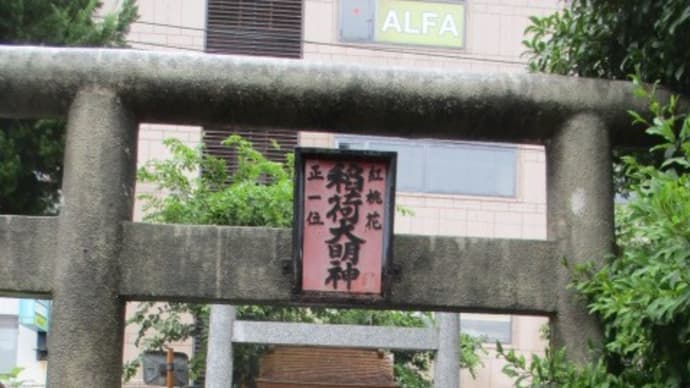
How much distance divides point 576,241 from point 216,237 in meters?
1.88

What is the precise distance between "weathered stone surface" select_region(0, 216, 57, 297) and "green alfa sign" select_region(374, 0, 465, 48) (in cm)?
1056

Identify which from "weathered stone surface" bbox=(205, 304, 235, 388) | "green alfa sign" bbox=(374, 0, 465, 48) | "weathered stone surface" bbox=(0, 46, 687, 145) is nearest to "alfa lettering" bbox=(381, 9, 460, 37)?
"green alfa sign" bbox=(374, 0, 465, 48)

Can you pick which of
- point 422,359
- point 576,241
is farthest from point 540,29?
point 422,359

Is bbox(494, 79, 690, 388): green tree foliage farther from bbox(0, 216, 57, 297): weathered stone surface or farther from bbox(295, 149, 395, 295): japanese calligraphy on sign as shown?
bbox(0, 216, 57, 297): weathered stone surface

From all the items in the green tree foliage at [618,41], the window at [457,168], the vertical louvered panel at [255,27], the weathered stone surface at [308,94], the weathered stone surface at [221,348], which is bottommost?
the weathered stone surface at [221,348]

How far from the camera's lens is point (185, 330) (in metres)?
13.4

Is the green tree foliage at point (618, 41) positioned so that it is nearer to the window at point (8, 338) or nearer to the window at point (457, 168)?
the window at point (457, 168)

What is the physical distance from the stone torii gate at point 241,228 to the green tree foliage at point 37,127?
3438 mm

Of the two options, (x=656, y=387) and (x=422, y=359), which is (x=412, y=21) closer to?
(x=422, y=359)

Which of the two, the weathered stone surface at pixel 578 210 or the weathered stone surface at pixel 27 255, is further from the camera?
the weathered stone surface at pixel 578 210

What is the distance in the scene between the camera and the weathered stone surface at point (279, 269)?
250 inches

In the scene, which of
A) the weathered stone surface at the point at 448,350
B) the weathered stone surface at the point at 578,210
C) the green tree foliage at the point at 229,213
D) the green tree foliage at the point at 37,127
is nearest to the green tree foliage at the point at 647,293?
the weathered stone surface at the point at 578,210

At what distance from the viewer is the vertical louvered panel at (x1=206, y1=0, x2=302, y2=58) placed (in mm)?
16141

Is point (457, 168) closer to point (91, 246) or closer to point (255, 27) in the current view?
point (255, 27)
